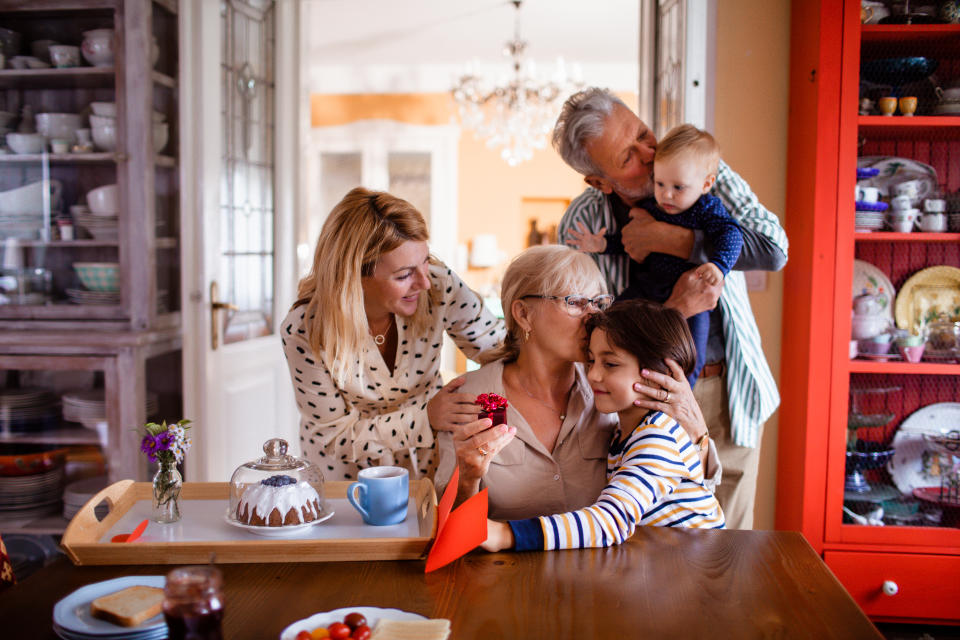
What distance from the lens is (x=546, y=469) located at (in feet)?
5.28

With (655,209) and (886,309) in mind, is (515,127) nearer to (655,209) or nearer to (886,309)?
(886,309)

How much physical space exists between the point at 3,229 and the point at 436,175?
5130 mm

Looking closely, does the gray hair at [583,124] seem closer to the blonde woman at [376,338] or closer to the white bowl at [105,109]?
the blonde woman at [376,338]

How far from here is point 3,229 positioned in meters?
2.86

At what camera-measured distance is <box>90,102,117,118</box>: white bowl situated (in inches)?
112

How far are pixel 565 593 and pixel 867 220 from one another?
211cm

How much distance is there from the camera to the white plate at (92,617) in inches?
39.0

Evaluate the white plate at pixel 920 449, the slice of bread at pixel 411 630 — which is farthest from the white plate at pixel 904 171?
the slice of bread at pixel 411 630

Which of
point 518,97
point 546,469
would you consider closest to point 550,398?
point 546,469

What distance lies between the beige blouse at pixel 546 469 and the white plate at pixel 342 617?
55 centimetres

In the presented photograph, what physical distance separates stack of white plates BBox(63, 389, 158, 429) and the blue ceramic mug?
1787 millimetres

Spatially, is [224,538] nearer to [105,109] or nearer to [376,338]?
[376,338]

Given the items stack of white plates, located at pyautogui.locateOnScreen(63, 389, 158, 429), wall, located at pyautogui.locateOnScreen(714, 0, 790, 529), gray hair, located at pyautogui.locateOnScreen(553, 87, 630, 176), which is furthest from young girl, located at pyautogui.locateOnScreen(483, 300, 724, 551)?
stack of white plates, located at pyautogui.locateOnScreen(63, 389, 158, 429)

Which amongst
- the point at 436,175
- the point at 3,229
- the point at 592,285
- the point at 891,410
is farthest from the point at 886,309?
the point at 436,175
